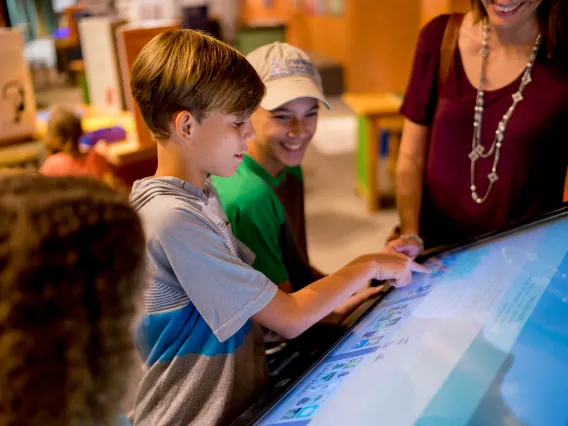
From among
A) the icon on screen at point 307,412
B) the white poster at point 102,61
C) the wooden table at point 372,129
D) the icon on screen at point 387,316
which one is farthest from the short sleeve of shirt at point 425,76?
the wooden table at point 372,129

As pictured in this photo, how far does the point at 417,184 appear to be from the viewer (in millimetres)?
1442

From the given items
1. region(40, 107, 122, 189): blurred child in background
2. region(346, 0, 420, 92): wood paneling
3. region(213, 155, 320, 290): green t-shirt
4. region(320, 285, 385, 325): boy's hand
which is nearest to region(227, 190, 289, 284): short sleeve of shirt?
region(213, 155, 320, 290): green t-shirt

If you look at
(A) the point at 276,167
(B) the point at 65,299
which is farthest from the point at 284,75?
(B) the point at 65,299

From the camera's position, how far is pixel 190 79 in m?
0.89

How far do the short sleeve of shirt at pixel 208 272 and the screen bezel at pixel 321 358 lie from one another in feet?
0.37

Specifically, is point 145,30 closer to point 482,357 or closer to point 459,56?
point 459,56

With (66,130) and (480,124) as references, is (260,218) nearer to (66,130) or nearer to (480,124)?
(480,124)

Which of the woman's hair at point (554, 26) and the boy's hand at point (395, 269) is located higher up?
the woman's hair at point (554, 26)

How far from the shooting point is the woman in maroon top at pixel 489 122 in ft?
3.99

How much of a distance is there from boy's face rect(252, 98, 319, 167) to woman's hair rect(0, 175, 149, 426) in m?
0.79

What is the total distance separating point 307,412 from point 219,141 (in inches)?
17.7

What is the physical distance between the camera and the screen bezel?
2.67ft

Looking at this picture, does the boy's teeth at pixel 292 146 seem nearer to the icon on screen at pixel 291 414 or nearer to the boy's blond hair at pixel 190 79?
the boy's blond hair at pixel 190 79

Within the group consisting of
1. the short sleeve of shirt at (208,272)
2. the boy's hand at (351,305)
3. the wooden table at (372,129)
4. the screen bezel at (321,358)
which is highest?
the short sleeve of shirt at (208,272)
